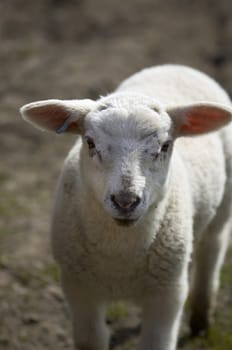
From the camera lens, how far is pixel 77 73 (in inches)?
396

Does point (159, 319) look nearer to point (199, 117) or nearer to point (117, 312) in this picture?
point (199, 117)

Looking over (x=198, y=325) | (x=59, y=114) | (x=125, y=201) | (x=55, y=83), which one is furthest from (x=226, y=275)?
(x=55, y=83)

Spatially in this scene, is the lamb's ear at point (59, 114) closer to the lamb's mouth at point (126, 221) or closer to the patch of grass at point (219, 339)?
the lamb's mouth at point (126, 221)

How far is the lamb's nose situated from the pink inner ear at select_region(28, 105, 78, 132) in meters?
0.72

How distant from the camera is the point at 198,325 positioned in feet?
20.0

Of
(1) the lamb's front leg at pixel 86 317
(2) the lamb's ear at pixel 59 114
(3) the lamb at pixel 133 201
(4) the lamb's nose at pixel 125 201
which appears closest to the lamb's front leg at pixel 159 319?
(3) the lamb at pixel 133 201

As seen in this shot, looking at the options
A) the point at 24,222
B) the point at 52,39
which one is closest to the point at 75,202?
the point at 24,222

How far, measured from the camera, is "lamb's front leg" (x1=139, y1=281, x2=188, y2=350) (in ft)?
15.3

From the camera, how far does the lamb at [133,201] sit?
4074 millimetres

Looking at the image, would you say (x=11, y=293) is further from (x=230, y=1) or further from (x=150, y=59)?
(x=230, y=1)

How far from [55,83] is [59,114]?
542cm

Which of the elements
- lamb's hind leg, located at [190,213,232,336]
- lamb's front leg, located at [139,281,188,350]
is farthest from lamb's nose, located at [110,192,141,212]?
lamb's hind leg, located at [190,213,232,336]

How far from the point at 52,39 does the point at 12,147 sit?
294 centimetres

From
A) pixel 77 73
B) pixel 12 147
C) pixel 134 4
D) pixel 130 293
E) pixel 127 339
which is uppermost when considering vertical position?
pixel 134 4
